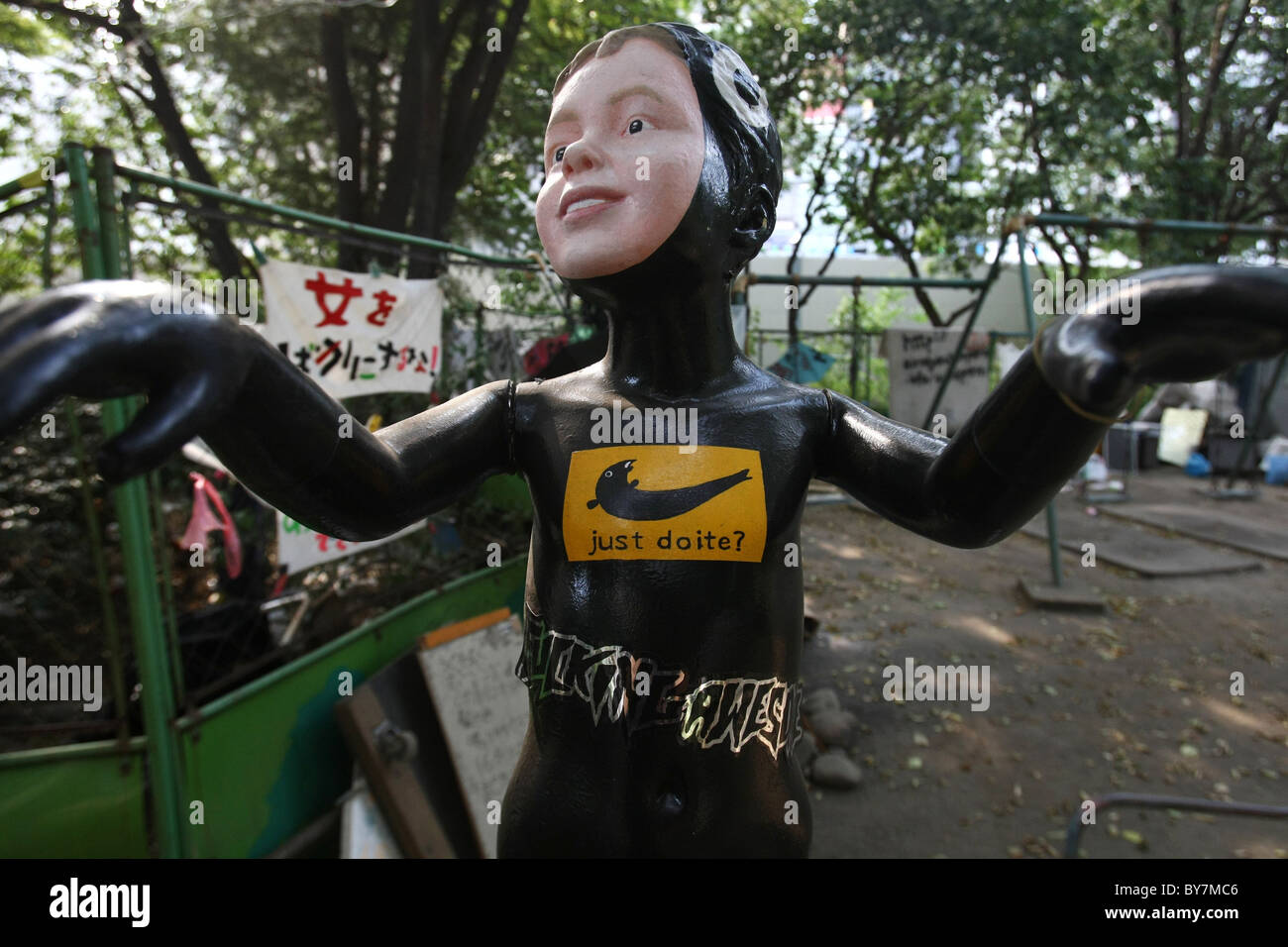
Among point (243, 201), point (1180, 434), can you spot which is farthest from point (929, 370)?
point (1180, 434)

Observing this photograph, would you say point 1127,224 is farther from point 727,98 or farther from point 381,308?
point 727,98

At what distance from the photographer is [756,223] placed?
160 cm

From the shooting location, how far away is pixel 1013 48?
8.48m

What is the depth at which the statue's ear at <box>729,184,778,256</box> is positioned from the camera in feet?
5.13

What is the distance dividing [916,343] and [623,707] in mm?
5799

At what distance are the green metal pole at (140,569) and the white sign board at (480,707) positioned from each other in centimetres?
115

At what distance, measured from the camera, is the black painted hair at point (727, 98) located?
147 centimetres

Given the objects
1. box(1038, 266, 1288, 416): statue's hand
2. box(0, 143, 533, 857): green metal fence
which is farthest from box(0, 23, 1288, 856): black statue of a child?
box(0, 143, 533, 857): green metal fence

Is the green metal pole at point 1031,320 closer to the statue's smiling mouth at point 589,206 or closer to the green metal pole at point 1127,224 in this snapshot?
the green metal pole at point 1127,224

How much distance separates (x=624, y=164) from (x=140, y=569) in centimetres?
210

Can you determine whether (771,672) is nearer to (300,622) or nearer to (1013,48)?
(300,622)

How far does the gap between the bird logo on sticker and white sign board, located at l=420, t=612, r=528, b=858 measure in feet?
8.01

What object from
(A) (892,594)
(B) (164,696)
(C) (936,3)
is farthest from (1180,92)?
(B) (164,696)

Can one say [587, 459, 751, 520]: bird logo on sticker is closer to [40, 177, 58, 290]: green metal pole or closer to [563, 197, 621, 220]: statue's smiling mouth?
[563, 197, 621, 220]: statue's smiling mouth
